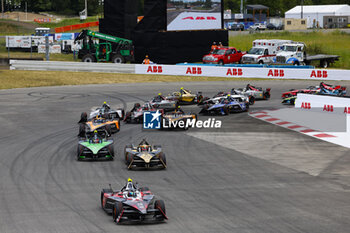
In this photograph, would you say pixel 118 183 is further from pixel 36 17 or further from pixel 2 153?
pixel 36 17

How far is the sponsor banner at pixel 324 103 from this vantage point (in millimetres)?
27297

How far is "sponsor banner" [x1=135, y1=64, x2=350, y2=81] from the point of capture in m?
42.7

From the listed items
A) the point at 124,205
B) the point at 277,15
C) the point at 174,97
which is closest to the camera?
the point at 124,205

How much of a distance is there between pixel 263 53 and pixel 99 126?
29.5 meters

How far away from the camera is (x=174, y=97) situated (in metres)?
32.0

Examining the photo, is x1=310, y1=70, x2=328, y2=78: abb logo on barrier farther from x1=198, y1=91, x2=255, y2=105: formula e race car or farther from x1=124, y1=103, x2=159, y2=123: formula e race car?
x1=124, y1=103, x2=159, y2=123: formula e race car

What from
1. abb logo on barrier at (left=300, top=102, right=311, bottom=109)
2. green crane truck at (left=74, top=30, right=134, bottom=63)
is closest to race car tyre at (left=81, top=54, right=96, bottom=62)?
green crane truck at (left=74, top=30, right=134, bottom=63)

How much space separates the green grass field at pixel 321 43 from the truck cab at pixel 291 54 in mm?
4435

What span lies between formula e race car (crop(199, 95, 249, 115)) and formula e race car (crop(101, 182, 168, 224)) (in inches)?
620

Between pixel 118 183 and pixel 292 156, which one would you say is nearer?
pixel 118 183

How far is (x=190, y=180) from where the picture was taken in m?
17.1

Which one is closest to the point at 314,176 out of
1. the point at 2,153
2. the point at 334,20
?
the point at 2,153

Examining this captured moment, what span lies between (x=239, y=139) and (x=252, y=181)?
267 inches

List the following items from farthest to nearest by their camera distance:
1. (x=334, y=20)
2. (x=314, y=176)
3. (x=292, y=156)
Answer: (x=334, y=20), (x=292, y=156), (x=314, y=176)
